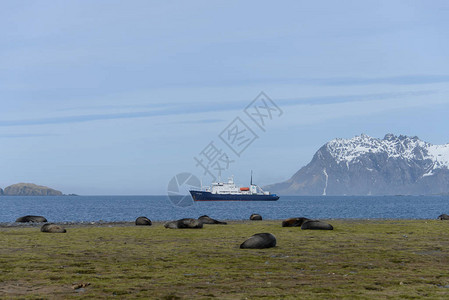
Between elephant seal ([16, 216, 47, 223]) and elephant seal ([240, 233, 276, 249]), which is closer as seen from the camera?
elephant seal ([240, 233, 276, 249])

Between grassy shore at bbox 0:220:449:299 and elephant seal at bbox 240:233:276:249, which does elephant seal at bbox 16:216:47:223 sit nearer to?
grassy shore at bbox 0:220:449:299

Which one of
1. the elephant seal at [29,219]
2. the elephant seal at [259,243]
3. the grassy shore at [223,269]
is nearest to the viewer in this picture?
the grassy shore at [223,269]

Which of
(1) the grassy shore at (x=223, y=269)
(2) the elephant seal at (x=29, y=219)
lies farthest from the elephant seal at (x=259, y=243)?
(2) the elephant seal at (x=29, y=219)

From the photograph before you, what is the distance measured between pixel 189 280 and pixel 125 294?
7.58ft

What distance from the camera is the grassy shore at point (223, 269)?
41.3 ft

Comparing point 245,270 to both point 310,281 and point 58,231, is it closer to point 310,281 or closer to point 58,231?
point 310,281

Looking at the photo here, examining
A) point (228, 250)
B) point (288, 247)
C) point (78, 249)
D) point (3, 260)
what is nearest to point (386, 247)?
point (288, 247)

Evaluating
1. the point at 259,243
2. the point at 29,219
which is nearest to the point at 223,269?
the point at 259,243

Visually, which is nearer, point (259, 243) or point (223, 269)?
point (223, 269)

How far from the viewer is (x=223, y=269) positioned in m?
16.2

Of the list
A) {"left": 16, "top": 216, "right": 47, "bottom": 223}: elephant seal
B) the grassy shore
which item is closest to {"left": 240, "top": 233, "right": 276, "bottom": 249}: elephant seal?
the grassy shore

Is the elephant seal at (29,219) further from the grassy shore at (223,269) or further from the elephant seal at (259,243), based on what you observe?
the elephant seal at (259,243)

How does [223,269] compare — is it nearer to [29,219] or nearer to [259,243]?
[259,243]

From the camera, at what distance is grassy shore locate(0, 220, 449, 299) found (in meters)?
12.6
